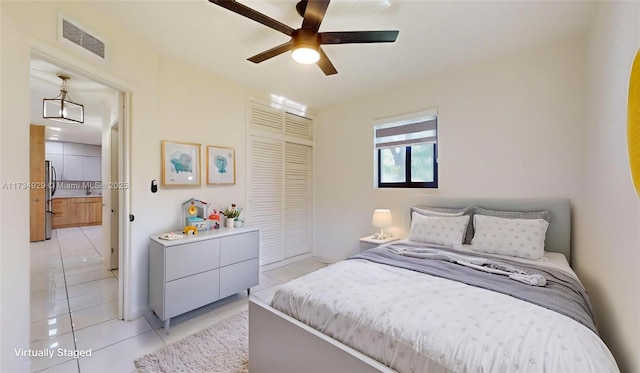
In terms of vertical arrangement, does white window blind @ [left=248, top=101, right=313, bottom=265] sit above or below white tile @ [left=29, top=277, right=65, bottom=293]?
above

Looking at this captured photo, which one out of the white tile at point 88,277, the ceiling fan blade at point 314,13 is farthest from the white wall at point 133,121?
the ceiling fan blade at point 314,13

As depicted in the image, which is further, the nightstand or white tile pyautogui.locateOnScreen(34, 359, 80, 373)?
the nightstand

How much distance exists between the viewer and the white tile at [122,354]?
5.66 feet

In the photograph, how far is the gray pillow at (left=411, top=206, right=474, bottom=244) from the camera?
258 centimetres

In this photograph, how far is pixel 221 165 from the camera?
3086 millimetres

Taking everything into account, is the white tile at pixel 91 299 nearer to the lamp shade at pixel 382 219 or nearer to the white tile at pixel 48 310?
the white tile at pixel 48 310

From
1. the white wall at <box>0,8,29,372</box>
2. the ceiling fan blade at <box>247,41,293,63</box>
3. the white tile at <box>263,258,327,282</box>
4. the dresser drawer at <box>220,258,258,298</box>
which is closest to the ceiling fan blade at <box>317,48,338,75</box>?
the ceiling fan blade at <box>247,41,293,63</box>

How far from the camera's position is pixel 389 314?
3.81ft

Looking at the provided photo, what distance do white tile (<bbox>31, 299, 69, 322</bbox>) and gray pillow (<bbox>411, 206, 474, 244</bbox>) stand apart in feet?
12.5

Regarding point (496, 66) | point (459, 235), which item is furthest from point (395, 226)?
point (496, 66)

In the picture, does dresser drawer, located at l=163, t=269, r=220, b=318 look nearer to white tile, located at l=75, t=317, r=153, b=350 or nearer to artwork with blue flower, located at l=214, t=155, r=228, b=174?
white tile, located at l=75, t=317, r=153, b=350

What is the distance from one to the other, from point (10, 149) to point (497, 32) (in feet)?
11.8

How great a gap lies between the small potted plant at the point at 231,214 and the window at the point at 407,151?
1.99 meters

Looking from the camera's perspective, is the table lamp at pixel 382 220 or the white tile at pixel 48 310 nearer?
the white tile at pixel 48 310
